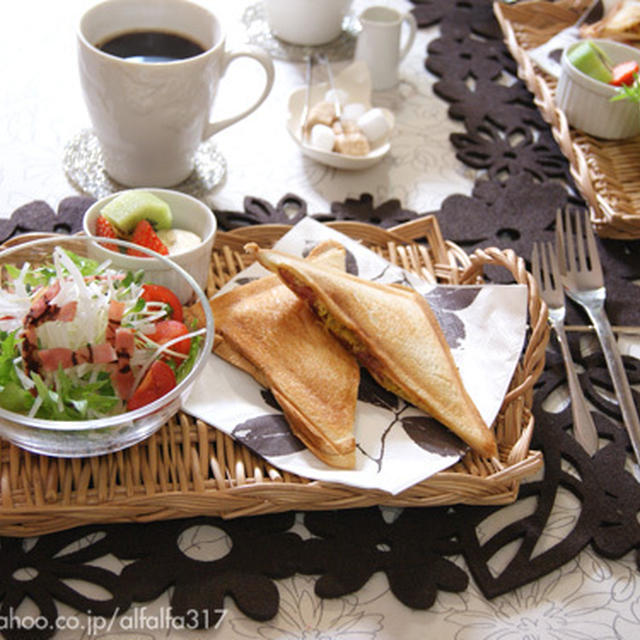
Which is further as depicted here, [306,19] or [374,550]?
[306,19]

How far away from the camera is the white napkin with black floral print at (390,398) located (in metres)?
0.87

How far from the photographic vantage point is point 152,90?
1.14 m

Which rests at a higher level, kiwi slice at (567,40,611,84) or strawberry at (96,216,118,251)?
kiwi slice at (567,40,611,84)

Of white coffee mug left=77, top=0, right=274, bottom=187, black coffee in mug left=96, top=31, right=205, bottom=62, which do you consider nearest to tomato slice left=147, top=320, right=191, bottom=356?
white coffee mug left=77, top=0, right=274, bottom=187

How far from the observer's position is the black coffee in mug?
1.23 metres

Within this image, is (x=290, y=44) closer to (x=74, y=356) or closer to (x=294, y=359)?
(x=294, y=359)

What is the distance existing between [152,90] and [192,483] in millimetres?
587

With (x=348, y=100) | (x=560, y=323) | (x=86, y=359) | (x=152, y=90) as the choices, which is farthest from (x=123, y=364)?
(x=348, y=100)

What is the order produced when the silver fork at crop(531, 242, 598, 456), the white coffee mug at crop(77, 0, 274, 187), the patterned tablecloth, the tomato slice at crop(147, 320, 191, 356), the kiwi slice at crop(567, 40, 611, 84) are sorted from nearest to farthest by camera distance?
1. the patterned tablecloth
2. the tomato slice at crop(147, 320, 191, 356)
3. the silver fork at crop(531, 242, 598, 456)
4. the white coffee mug at crop(77, 0, 274, 187)
5. the kiwi slice at crop(567, 40, 611, 84)

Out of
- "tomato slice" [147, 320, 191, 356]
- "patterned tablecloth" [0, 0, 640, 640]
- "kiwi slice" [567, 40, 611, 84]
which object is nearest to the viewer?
"patterned tablecloth" [0, 0, 640, 640]

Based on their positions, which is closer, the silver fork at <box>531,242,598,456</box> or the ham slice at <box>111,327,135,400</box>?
the ham slice at <box>111,327,135,400</box>

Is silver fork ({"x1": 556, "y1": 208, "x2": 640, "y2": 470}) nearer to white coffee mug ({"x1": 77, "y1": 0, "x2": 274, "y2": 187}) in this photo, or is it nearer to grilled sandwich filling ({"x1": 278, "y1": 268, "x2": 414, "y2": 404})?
grilled sandwich filling ({"x1": 278, "y1": 268, "x2": 414, "y2": 404})

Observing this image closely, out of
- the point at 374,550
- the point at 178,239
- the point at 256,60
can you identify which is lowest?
the point at 374,550

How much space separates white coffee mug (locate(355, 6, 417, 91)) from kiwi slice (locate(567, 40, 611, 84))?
32 cm
